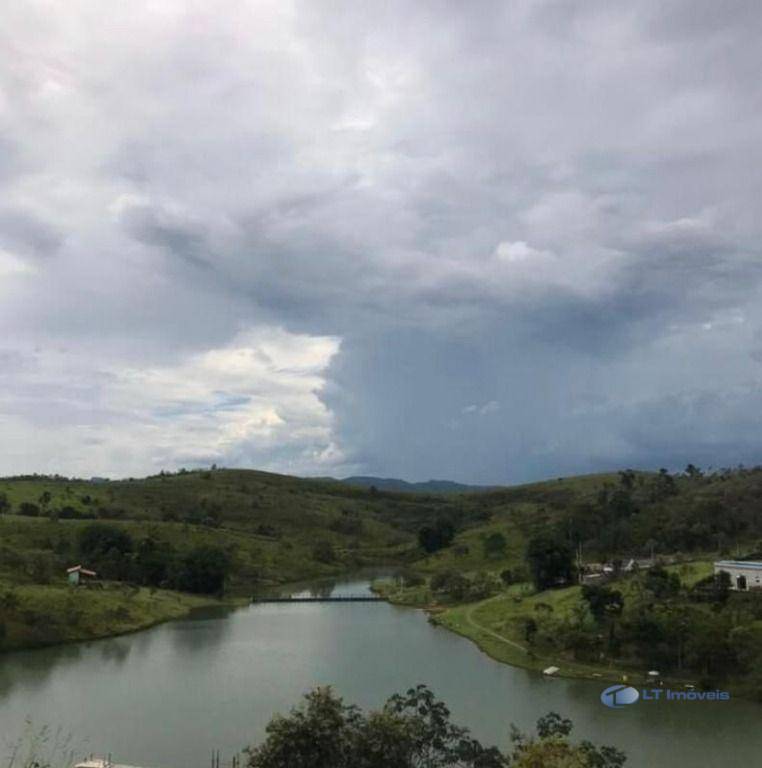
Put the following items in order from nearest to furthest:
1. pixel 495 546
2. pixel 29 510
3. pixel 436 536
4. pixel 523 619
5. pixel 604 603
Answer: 1. pixel 604 603
2. pixel 523 619
3. pixel 29 510
4. pixel 495 546
5. pixel 436 536

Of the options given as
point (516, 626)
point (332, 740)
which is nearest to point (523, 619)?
point (516, 626)

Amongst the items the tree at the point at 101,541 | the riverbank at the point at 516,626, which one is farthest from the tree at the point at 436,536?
the tree at the point at 101,541

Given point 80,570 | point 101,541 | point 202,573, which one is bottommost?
point 202,573

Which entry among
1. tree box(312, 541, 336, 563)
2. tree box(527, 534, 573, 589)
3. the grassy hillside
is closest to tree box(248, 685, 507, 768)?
the grassy hillside

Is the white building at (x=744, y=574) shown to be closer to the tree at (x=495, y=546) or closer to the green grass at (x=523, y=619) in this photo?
the green grass at (x=523, y=619)

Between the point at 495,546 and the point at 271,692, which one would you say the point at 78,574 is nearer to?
the point at 271,692

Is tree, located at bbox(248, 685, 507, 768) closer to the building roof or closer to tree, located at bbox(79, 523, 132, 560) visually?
the building roof

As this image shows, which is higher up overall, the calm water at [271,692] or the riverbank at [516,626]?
the riverbank at [516,626]

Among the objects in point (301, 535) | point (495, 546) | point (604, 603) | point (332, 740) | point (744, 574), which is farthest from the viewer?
point (301, 535)
